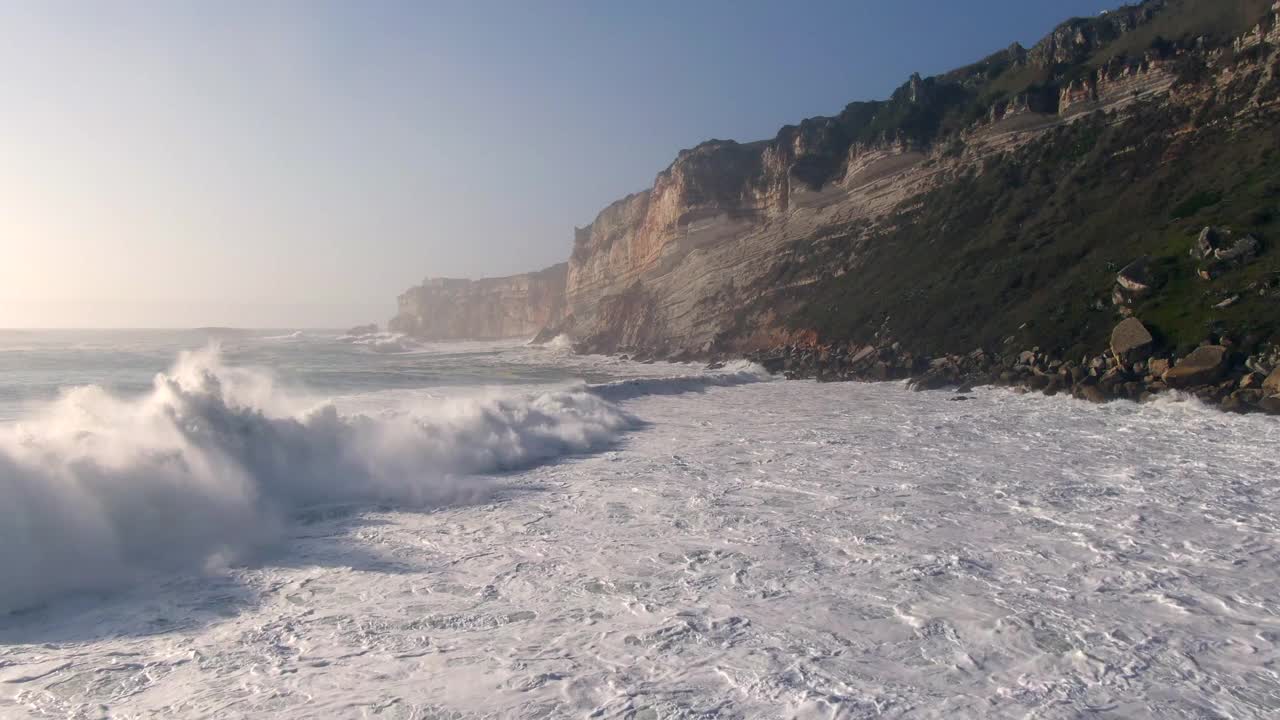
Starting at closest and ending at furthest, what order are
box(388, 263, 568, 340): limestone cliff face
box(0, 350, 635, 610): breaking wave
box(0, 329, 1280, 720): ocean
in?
box(0, 329, 1280, 720): ocean → box(0, 350, 635, 610): breaking wave → box(388, 263, 568, 340): limestone cliff face

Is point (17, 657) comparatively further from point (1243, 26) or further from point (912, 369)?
point (1243, 26)

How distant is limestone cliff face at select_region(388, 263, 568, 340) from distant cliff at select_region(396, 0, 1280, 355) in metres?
29.2

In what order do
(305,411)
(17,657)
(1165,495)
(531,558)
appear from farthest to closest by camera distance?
(305,411) < (1165,495) < (531,558) < (17,657)

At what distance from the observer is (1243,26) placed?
28094 mm

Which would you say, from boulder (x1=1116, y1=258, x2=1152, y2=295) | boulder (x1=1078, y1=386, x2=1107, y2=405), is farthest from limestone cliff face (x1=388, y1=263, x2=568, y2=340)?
boulder (x1=1078, y1=386, x2=1107, y2=405)

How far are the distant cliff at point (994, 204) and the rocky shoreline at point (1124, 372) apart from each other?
2.59 ft

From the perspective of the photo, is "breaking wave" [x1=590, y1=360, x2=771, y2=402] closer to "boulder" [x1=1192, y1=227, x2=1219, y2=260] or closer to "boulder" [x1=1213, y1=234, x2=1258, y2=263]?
"boulder" [x1=1192, y1=227, x2=1219, y2=260]

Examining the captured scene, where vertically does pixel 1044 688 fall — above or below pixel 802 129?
below

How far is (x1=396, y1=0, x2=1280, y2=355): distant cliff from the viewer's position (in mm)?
22453

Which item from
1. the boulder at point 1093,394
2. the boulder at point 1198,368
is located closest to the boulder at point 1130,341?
the boulder at point 1093,394

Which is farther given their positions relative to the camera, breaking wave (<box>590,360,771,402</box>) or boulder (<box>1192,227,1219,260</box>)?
breaking wave (<box>590,360,771,402</box>)

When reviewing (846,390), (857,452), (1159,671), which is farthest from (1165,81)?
(1159,671)

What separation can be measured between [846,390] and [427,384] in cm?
1570

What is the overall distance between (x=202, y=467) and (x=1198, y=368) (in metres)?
18.6
